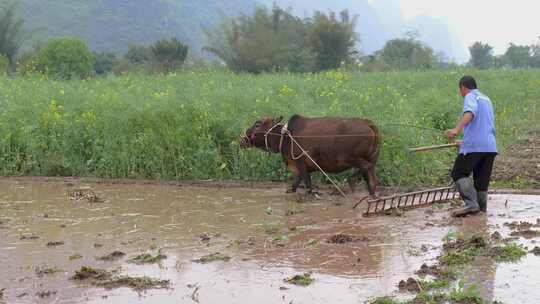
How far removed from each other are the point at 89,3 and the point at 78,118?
8815cm

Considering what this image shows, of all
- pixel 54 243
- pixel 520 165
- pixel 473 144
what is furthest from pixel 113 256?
pixel 520 165

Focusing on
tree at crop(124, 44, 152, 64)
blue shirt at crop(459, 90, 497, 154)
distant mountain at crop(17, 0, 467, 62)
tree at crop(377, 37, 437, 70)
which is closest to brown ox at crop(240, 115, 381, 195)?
blue shirt at crop(459, 90, 497, 154)

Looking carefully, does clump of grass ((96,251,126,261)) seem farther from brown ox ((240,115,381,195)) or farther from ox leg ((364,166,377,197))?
ox leg ((364,166,377,197))

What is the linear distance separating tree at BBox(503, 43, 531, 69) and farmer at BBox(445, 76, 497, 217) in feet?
184

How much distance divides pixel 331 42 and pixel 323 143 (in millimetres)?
38163

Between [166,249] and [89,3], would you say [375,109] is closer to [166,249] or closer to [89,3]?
[166,249]

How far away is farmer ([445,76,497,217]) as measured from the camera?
26.2ft

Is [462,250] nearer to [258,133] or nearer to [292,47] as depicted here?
[258,133]

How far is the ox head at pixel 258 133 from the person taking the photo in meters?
9.99

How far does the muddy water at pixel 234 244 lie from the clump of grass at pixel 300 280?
63 mm

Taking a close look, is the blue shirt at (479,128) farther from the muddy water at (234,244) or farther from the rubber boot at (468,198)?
the muddy water at (234,244)

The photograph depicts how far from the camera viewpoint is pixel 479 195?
8.26 metres

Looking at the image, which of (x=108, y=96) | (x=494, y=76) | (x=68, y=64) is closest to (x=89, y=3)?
(x=68, y=64)

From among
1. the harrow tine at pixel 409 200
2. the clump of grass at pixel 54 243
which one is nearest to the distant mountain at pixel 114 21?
the harrow tine at pixel 409 200
